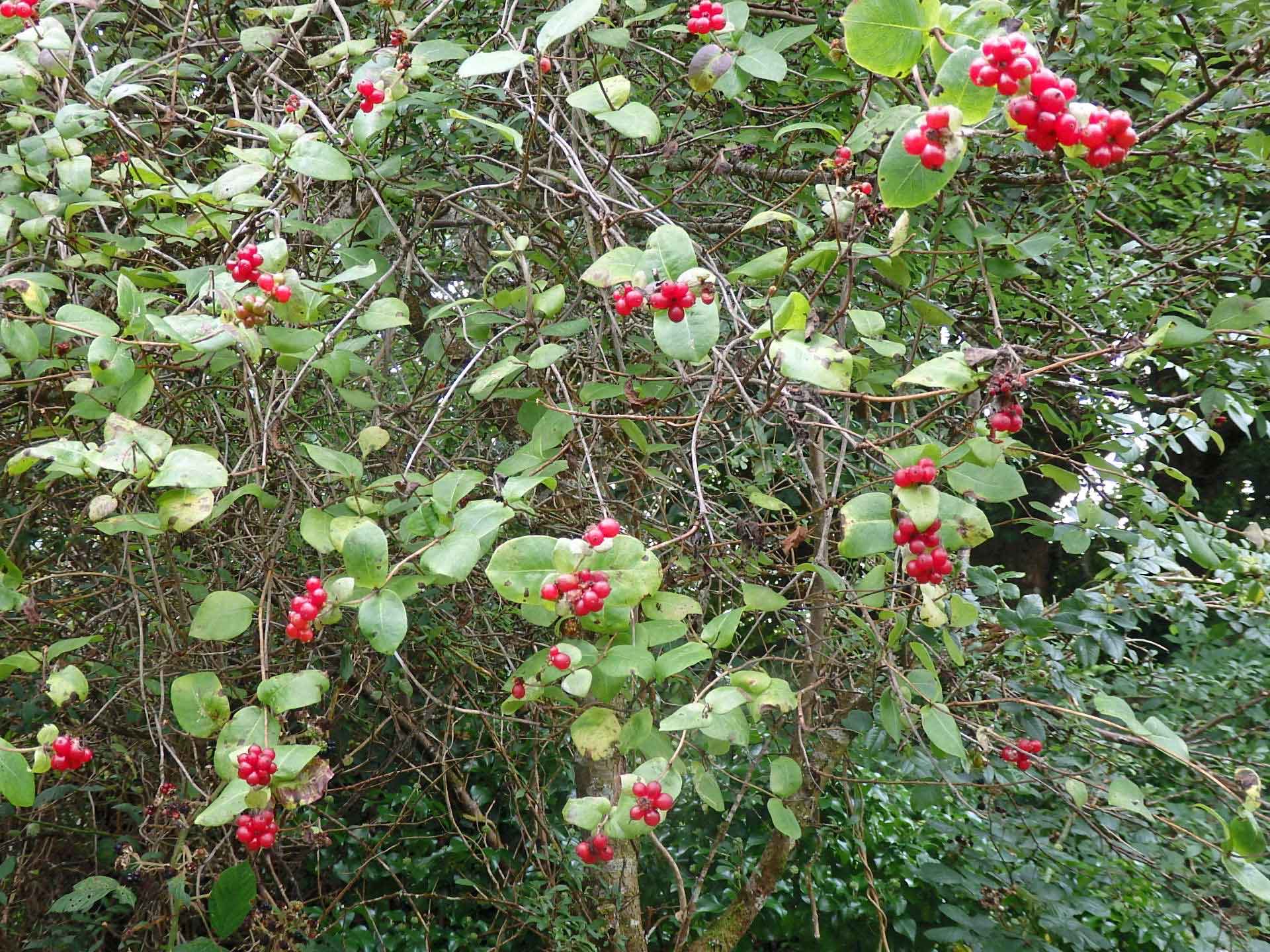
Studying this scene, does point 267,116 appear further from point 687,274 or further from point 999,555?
point 999,555

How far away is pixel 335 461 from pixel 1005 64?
3.24 ft

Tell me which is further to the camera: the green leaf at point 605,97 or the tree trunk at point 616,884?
the tree trunk at point 616,884

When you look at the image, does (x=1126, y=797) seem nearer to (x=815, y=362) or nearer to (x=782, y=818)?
(x=782, y=818)

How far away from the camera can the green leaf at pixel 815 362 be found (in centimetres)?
110

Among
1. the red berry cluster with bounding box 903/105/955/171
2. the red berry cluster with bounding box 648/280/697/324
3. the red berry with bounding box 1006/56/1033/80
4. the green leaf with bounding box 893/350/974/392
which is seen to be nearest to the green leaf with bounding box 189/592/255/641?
the red berry cluster with bounding box 648/280/697/324

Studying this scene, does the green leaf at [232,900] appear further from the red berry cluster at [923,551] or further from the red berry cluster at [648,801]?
the red berry cluster at [923,551]

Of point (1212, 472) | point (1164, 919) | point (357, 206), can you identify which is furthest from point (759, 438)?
point (1212, 472)

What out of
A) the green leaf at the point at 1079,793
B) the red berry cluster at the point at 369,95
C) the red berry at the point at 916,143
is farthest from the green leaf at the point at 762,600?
the red berry cluster at the point at 369,95

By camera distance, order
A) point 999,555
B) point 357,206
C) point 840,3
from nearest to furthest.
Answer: point 357,206, point 840,3, point 999,555

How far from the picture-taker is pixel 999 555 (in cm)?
696

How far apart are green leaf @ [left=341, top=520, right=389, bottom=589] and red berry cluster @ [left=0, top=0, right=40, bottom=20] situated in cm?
113

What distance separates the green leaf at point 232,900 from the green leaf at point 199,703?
89cm

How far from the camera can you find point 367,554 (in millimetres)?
A: 1198

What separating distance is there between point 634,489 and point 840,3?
49.8 inches
